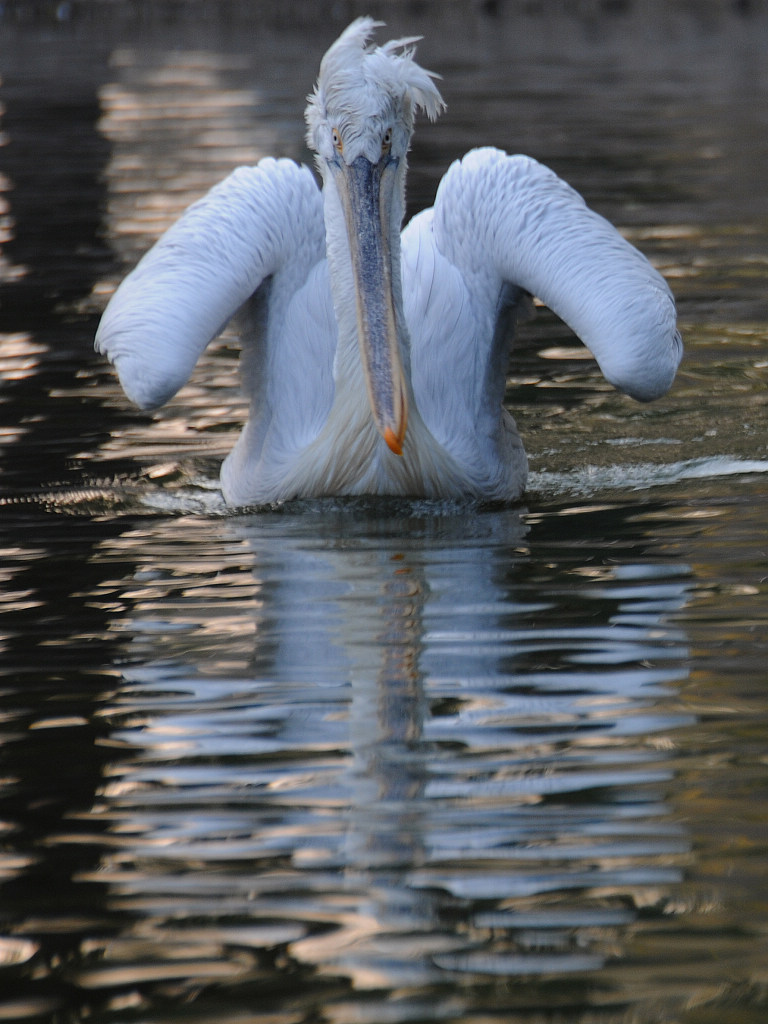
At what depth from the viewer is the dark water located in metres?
2.70

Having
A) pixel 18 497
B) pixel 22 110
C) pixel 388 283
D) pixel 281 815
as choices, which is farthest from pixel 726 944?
pixel 22 110

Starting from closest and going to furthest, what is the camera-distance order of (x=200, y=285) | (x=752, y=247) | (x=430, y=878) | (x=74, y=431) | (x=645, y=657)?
(x=430, y=878) → (x=645, y=657) → (x=200, y=285) → (x=74, y=431) → (x=752, y=247)

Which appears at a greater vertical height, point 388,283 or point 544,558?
point 388,283

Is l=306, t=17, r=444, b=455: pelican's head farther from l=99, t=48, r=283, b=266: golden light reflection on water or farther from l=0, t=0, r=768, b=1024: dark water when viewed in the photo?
l=99, t=48, r=283, b=266: golden light reflection on water

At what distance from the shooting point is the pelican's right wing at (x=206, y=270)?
202 inches

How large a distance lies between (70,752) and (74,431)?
10.1 feet

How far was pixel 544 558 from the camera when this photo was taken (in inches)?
190

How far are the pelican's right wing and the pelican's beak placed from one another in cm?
54

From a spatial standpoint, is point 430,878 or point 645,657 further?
point 645,657

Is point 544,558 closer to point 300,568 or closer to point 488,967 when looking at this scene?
point 300,568

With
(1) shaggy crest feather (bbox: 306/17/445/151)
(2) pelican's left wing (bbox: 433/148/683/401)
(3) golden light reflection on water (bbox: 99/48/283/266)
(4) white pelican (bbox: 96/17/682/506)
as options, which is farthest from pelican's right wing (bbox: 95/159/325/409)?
(3) golden light reflection on water (bbox: 99/48/283/266)

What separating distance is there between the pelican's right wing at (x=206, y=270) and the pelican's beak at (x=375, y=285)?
54 cm

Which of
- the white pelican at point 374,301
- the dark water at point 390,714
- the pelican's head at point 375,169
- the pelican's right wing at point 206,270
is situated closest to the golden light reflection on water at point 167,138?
the dark water at point 390,714

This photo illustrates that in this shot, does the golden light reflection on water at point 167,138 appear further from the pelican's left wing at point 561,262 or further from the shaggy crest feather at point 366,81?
the shaggy crest feather at point 366,81
